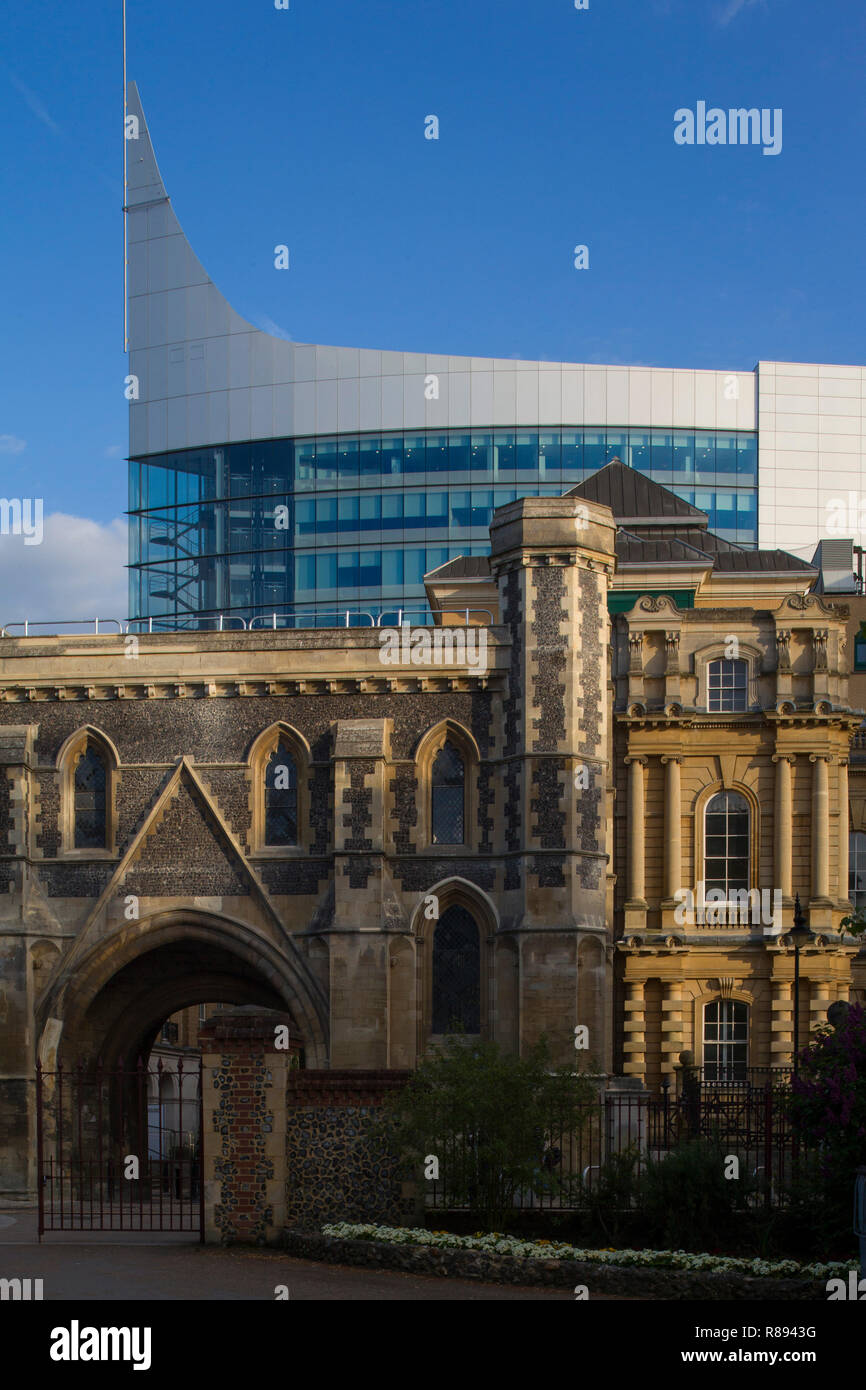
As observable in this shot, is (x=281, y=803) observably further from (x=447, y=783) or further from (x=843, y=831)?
(x=843, y=831)

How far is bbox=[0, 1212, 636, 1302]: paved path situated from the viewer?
61.5 feet

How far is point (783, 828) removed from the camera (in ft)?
120

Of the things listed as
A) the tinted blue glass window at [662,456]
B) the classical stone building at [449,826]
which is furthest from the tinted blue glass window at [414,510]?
the classical stone building at [449,826]

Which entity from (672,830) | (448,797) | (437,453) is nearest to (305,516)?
(437,453)

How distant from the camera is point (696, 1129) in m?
24.2

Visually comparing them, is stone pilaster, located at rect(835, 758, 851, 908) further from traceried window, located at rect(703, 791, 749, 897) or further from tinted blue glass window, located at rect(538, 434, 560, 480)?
tinted blue glass window, located at rect(538, 434, 560, 480)

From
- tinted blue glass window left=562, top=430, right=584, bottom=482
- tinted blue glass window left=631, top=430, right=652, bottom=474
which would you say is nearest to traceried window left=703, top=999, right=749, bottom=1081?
tinted blue glass window left=562, top=430, right=584, bottom=482

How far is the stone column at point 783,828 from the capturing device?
120 ft

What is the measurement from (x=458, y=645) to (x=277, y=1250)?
15607mm

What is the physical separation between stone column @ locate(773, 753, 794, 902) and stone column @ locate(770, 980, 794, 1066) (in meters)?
1.83

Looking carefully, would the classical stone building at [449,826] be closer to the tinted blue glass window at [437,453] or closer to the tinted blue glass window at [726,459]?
the tinted blue glass window at [437,453]

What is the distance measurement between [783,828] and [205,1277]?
19458 millimetres

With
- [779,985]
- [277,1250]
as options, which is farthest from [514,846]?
[277,1250]

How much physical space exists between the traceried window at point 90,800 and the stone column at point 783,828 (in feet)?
43.2
